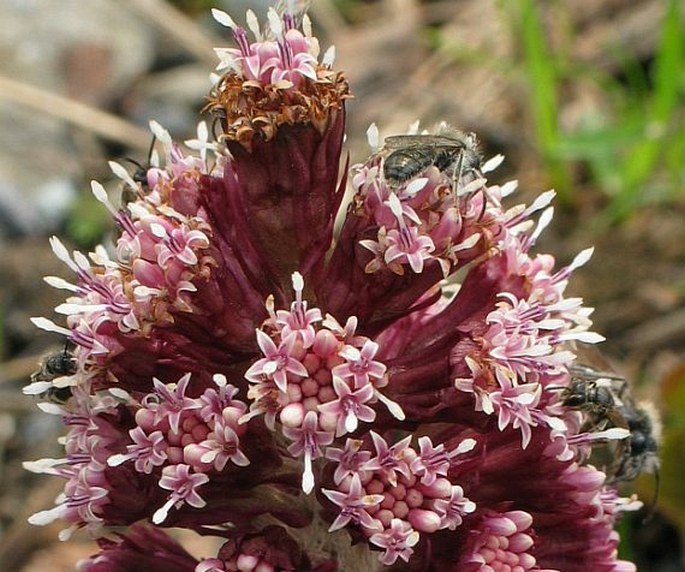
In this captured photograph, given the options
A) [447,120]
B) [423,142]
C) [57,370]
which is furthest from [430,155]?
[447,120]

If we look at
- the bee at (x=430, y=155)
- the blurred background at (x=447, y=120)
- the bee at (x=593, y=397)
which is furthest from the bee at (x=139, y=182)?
the blurred background at (x=447, y=120)

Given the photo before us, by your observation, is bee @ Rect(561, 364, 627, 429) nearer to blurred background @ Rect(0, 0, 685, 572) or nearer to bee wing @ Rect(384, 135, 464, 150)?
bee wing @ Rect(384, 135, 464, 150)

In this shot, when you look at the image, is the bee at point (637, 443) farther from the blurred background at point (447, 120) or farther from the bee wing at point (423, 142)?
the blurred background at point (447, 120)

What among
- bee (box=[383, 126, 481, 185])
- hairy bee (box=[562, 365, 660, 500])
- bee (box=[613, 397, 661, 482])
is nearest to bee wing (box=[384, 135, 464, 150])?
bee (box=[383, 126, 481, 185])

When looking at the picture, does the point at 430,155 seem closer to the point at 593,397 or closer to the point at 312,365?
the point at 312,365

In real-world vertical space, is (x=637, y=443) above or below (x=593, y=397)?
above

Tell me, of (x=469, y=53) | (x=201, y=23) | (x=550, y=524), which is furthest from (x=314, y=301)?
(x=201, y=23)
